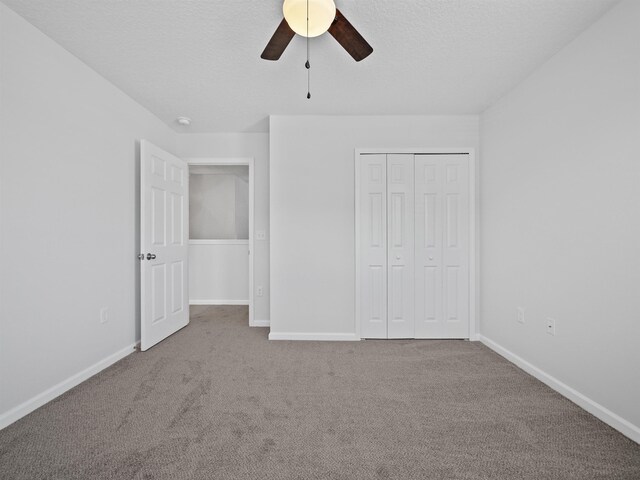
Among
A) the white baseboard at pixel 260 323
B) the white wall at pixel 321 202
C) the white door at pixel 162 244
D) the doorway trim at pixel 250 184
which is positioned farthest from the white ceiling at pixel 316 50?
the white baseboard at pixel 260 323

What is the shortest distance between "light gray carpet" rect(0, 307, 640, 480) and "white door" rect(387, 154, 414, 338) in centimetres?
60

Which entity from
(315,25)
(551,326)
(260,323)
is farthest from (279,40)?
(260,323)

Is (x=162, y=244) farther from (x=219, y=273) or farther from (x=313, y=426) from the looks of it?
(x=313, y=426)

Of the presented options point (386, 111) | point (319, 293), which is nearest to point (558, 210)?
point (386, 111)

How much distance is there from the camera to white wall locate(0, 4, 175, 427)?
174 centimetres

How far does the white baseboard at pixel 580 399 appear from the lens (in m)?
1.62

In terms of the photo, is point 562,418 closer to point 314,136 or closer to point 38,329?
point 314,136

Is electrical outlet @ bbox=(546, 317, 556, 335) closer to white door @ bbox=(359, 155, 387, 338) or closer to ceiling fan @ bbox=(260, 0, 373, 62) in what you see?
white door @ bbox=(359, 155, 387, 338)

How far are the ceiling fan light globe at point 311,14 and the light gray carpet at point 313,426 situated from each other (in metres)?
2.19

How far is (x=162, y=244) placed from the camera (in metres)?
3.07

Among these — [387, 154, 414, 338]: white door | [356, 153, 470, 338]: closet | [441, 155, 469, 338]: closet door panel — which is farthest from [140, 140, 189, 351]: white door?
[441, 155, 469, 338]: closet door panel

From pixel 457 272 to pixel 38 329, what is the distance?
3576 mm

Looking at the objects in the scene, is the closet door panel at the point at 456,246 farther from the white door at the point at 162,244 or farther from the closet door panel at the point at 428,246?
the white door at the point at 162,244

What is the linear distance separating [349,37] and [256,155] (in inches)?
94.2
